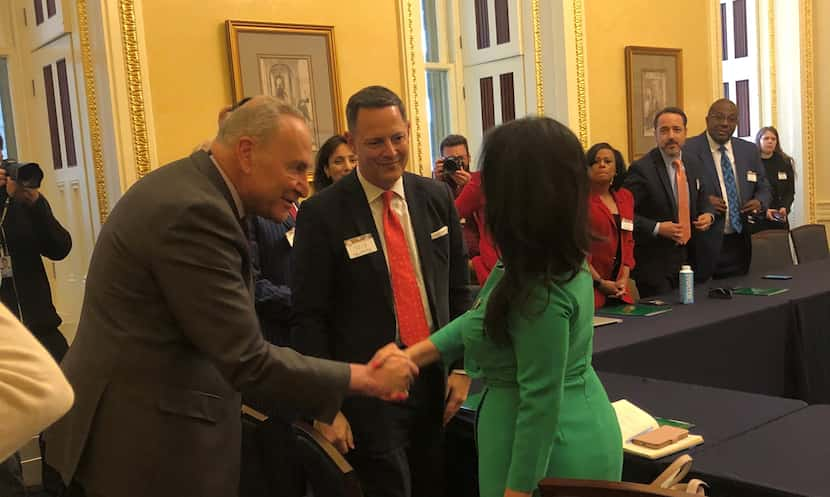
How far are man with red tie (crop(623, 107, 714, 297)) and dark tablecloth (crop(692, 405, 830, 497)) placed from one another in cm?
210

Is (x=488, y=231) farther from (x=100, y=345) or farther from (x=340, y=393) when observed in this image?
(x=100, y=345)

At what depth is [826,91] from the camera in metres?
7.81

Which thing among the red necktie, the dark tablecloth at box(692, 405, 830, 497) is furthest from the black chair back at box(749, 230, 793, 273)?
the red necktie

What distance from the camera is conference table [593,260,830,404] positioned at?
281 centimetres

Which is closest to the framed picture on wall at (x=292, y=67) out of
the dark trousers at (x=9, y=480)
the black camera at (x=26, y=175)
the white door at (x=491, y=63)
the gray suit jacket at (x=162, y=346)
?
the black camera at (x=26, y=175)

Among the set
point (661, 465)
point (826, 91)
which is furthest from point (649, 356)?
point (826, 91)

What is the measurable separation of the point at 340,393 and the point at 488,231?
492 millimetres

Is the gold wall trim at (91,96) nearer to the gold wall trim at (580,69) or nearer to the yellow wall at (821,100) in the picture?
the gold wall trim at (580,69)

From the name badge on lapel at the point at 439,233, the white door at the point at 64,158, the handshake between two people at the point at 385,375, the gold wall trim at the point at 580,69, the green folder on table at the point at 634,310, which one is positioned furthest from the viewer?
the gold wall trim at the point at 580,69

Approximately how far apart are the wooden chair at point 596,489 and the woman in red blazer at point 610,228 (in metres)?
2.26

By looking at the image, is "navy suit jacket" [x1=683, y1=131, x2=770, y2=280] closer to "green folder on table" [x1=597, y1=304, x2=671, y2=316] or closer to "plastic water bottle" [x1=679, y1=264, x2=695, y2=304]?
"plastic water bottle" [x1=679, y1=264, x2=695, y2=304]

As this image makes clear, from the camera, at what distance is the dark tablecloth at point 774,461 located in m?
1.50

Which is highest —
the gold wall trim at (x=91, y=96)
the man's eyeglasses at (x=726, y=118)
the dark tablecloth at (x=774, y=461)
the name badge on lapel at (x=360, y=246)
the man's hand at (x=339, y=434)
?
the gold wall trim at (x=91, y=96)

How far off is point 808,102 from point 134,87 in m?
6.96
